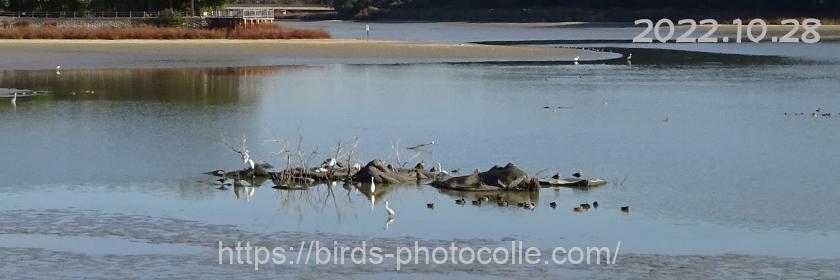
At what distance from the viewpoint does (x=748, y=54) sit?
2608 inches

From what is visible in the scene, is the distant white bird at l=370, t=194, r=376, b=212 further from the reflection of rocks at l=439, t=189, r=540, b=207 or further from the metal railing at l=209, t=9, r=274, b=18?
the metal railing at l=209, t=9, r=274, b=18

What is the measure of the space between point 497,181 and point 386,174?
5.22ft

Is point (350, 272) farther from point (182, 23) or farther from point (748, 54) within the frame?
point (182, 23)

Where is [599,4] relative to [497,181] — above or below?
below

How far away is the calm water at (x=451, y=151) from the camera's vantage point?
55.4 ft

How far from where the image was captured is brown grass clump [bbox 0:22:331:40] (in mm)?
72062

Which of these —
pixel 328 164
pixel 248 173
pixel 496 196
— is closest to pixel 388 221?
pixel 496 196

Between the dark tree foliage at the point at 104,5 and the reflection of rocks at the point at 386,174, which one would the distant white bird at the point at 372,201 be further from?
the dark tree foliage at the point at 104,5

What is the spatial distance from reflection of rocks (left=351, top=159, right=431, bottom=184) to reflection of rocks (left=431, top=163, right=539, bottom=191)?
0.74m

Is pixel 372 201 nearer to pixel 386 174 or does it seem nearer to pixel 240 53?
pixel 386 174

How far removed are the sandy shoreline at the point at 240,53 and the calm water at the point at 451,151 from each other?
783cm

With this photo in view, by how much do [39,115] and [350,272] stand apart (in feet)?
62.3

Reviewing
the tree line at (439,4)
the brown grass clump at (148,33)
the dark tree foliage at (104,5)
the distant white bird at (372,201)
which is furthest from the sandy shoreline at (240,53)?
the distant white bird at (372,201)

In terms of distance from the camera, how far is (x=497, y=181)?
19766mm
